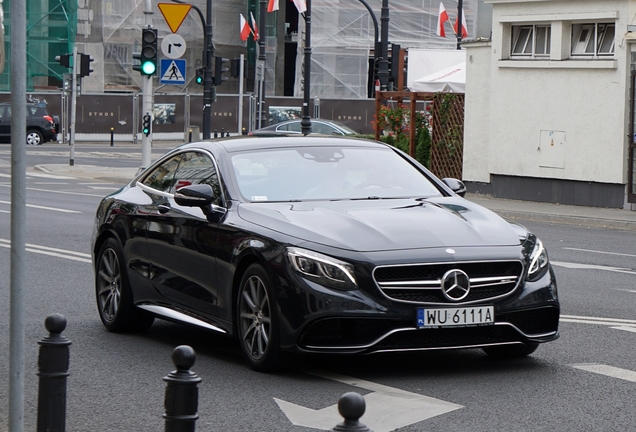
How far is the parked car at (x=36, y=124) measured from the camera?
48.2 metres

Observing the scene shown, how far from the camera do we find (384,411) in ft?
22.1

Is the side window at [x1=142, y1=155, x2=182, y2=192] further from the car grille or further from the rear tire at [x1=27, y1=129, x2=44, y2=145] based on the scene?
the rear tire at [x1=27, y1=129, x2=44, y2=145]

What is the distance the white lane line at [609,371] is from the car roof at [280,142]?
2321 millimetres

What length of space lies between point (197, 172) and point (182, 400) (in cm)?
476

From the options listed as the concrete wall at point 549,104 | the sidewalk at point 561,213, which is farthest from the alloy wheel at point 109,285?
the concrete wall at point 549,104

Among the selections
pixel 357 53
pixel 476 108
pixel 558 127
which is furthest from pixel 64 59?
pixel 357 53

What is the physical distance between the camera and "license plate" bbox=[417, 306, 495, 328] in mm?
7367

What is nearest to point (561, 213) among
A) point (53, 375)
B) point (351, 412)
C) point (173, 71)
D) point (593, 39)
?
point (593, 39)

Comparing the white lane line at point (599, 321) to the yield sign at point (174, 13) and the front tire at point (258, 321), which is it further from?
the yield sign at point (174, 13)

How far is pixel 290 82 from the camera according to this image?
73.6 meters

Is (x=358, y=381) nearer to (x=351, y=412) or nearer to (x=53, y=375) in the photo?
(x=53, y=375)

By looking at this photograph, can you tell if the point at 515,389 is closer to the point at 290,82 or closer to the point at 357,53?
the point at 357,53

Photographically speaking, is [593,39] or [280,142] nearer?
[280,142]

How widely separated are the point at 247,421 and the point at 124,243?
328cm
